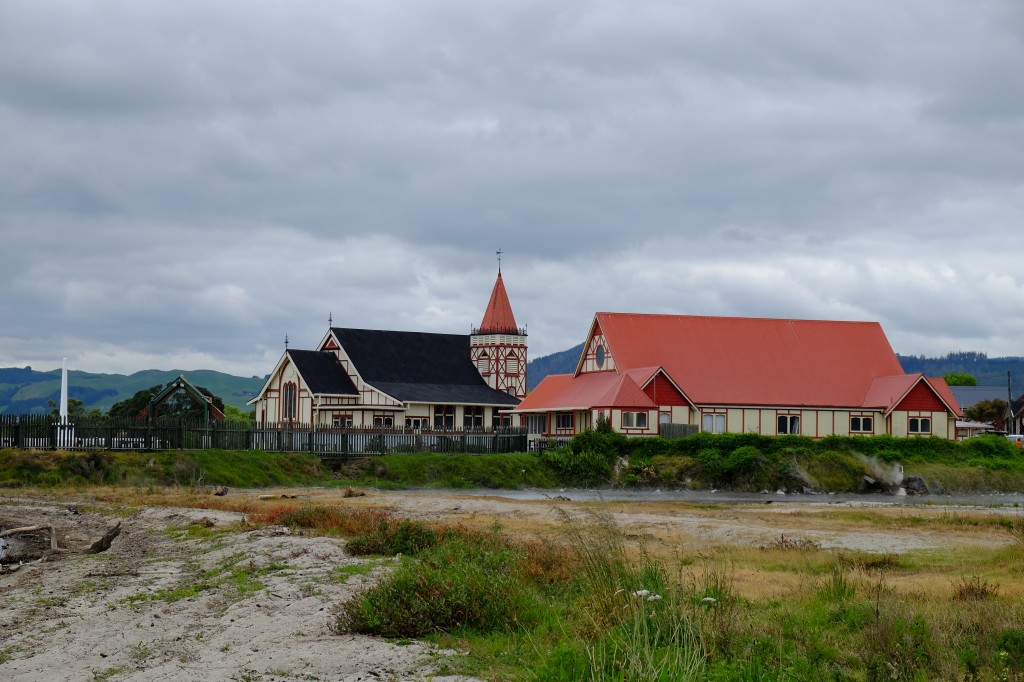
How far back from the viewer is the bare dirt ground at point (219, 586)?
13.4 metres

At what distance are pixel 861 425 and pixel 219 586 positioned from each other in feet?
186

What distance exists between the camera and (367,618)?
14.3 meters

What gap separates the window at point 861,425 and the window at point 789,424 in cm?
333

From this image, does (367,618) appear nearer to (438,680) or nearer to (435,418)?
(438,680)

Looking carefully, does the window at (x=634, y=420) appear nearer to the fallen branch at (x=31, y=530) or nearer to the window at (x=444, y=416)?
the window at (x=444, y=416)

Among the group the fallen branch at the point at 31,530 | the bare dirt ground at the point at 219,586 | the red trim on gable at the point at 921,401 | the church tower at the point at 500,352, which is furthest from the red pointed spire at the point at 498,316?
the fallen branch at the point at 31,530

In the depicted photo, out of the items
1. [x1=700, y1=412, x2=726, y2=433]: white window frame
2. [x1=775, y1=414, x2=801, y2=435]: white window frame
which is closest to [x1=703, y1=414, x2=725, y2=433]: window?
[x1=700, y1=412, x2=726, y2=433]: white window frame

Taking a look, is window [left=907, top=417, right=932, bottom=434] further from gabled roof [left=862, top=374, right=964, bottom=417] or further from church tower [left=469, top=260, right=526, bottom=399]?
church tower [left=469, top=260, right=526, bottom=399]

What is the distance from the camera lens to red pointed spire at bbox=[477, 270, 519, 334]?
8575cm

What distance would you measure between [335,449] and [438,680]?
47734mm

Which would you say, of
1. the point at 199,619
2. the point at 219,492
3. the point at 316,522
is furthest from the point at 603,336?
the point at 199,619

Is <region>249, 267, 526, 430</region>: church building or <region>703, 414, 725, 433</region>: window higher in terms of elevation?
<region>249, 267, 526, 430</region>: church building

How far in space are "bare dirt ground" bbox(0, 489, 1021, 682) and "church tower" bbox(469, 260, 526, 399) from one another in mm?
49391

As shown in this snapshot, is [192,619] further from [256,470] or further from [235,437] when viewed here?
[235,437]
